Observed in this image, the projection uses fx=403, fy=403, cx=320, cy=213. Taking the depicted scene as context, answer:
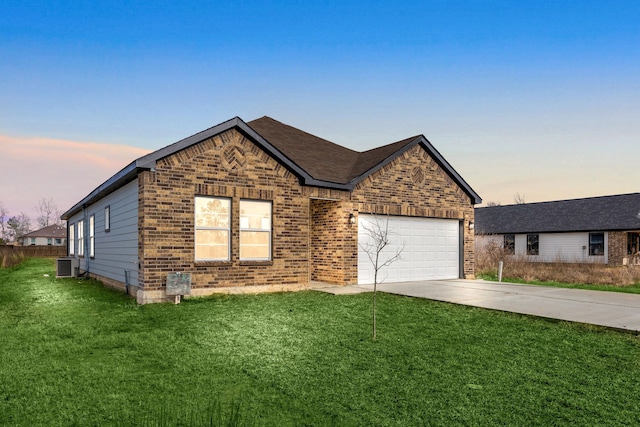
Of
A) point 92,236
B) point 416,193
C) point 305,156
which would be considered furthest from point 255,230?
point 92,236

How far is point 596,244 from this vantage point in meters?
31.4

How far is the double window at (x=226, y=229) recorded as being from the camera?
39.2 ft

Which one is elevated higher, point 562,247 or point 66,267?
point 562,247

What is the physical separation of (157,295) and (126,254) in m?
2.75

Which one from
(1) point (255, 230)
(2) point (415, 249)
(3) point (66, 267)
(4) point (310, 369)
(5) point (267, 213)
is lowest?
(3) point (66, 267)

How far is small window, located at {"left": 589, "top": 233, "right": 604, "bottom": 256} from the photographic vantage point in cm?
3111

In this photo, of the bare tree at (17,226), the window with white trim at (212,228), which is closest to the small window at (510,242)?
the window with white trim at (212,228)

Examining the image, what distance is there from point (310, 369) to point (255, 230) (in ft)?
25.6

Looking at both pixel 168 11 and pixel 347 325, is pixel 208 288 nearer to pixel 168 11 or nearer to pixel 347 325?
pixel 347 325

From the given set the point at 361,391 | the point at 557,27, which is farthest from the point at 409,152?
the point at 361,391

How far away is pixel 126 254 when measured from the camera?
1288 centimetres

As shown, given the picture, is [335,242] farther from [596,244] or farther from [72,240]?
[596,244]

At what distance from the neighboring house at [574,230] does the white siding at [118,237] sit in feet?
85.6

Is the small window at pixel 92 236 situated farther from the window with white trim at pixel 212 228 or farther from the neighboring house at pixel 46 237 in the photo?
the neighboring house at pixel 46 237
